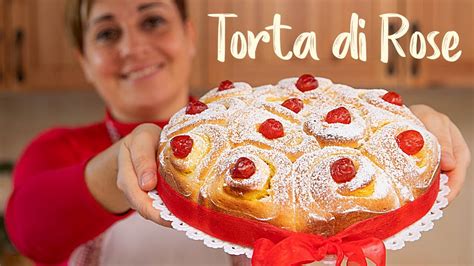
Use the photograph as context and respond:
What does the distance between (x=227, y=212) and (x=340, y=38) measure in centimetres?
19

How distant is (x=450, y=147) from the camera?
2.45ft

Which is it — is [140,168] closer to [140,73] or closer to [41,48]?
[140,73]

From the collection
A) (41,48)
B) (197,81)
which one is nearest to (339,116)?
(197,81)

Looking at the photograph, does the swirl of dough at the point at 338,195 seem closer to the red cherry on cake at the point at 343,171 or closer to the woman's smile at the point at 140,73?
the red cherry on cake at the point at 343,171

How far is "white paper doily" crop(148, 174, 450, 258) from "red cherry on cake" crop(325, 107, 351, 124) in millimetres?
114

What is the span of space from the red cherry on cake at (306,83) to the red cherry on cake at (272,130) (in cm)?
8

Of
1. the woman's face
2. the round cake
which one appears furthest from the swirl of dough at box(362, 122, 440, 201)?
the woman's face

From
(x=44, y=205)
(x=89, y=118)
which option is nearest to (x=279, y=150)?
(x=44, y=205)

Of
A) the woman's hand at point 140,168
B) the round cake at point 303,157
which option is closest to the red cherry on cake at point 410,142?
the round cake at point 303,157

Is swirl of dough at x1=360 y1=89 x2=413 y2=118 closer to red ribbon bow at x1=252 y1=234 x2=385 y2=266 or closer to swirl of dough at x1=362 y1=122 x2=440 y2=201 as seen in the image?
swirl of dough at x1=362 y1=122 x2=440 y2=201

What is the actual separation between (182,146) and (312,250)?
0.16 metres

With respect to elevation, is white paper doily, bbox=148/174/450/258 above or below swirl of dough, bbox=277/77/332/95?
below

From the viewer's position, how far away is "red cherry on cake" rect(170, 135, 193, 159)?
0.68 meters

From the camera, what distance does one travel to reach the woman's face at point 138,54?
1000mm
